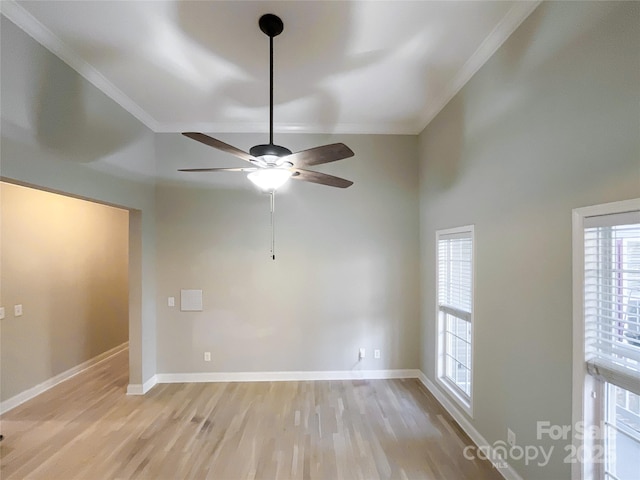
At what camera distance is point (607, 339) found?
1.38 metres

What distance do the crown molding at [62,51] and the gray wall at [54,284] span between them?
1.65 meters

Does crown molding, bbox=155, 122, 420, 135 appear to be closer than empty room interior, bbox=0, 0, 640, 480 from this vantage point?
No

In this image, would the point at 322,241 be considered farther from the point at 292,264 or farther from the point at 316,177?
the point at 316,177

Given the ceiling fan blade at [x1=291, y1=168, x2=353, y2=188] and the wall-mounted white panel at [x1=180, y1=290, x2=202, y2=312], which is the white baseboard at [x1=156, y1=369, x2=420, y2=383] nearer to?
the wall-mounted white panel at [x1=180, y1=290, x2=202, y2=312]

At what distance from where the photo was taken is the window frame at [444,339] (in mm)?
2459

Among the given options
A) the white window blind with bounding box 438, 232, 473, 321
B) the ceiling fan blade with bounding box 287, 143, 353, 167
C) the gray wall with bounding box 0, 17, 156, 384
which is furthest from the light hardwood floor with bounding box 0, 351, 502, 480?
the ceiling fan blade with bounding box 287, 143, 353, 167

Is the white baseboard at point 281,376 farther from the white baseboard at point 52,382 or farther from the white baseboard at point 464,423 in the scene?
the white baseboard at point 52,382

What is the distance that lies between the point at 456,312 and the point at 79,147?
3897 mm

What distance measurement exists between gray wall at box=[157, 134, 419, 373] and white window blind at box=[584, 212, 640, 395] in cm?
231

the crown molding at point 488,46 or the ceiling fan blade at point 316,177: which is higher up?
the crown molding at point 488,46

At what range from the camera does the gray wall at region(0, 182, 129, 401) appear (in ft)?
10.1

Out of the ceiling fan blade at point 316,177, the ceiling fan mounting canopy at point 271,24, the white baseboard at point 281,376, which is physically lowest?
the white baseboard at point 281,376

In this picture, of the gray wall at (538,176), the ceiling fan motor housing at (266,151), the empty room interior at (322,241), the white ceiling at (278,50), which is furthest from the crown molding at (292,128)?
the ceiling fan motor housing at (266,151)

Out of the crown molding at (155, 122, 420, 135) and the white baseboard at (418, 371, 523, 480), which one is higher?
the crown molding at (155, 122, 420, 135)
